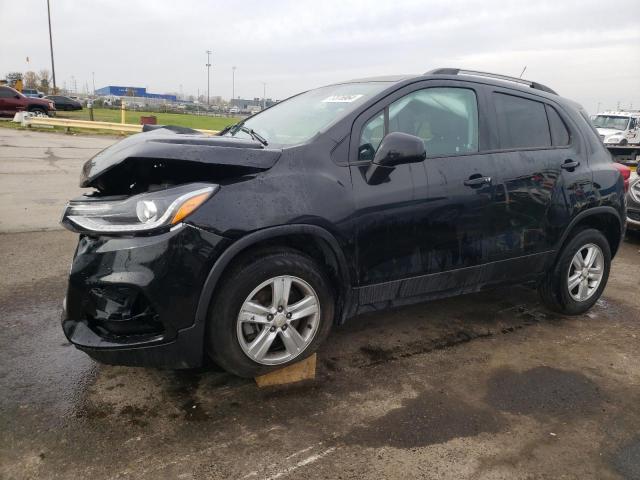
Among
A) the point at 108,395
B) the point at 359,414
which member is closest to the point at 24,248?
the point at 108,395

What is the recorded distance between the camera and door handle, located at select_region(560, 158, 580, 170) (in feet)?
12.8

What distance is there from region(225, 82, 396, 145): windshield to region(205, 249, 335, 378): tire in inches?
30.8

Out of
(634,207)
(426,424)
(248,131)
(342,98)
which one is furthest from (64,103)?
(426,424)

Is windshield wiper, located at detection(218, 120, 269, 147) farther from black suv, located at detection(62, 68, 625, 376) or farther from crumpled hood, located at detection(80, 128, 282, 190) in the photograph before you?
crumpled hood, located at detection(80, 128, 282, 190)

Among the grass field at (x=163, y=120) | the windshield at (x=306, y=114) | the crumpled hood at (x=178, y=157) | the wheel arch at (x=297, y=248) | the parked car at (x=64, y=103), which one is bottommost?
the grass field at (x=163, y=120)

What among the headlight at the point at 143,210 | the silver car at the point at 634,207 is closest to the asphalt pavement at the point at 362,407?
the headlight at the point at 143,210

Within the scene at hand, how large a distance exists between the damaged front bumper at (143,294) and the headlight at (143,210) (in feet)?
0.18

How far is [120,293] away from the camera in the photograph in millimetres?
2492

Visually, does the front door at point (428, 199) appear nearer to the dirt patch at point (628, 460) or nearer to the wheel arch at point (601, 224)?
the wheel arch at point (601, 224)

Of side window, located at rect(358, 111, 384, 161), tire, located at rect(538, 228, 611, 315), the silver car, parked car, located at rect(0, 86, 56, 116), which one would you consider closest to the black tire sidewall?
tire, located at rect(538, 228, 611, 315)

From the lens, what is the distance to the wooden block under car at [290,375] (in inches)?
119

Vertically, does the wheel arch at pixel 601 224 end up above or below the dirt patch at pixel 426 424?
above

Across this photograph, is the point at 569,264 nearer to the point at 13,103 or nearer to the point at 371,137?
the point at 371,137

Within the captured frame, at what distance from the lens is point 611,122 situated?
61.8 ft
